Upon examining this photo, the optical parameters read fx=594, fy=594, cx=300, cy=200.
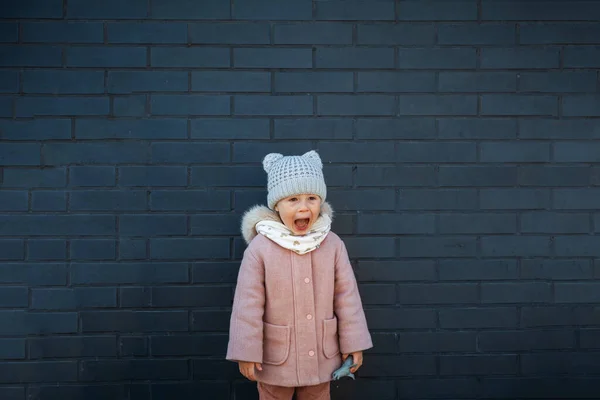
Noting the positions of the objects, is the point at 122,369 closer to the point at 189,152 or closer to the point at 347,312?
the point at 189,152

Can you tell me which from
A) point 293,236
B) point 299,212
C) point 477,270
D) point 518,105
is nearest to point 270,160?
point 299,212

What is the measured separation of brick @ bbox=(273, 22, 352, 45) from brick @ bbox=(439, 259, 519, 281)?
162 centimetres

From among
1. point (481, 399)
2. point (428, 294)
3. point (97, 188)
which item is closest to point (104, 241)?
point (97, 188)

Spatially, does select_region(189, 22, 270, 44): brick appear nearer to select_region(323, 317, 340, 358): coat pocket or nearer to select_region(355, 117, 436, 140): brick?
select_region(355, 117, 436, 140): brick

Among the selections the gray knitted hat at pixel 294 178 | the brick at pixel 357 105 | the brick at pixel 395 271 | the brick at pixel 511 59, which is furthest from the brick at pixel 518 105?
the gray knitted hat at pixel 294 178

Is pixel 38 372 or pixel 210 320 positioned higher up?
pixel 210 320

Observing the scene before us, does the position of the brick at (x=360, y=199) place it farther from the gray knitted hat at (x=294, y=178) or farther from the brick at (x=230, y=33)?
the brick at (x=230, y=33)

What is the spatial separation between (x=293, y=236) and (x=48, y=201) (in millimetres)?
1699

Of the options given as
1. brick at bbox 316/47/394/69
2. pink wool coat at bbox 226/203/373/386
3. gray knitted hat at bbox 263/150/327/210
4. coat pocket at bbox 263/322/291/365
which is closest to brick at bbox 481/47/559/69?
brick at bbox 316/47/394/69

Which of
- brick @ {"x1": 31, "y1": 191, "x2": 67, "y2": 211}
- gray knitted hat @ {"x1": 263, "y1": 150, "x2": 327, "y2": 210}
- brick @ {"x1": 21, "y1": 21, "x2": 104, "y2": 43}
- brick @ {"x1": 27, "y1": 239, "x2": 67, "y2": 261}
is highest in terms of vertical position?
brick @ {"x1": 21, "y1": 21, "x2": 104, "y2": 43}

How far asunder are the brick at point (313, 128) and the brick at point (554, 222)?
51.4 inches

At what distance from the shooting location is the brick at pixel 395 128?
12.7ft

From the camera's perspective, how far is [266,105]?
3.86m

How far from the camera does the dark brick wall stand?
12.6 ft
